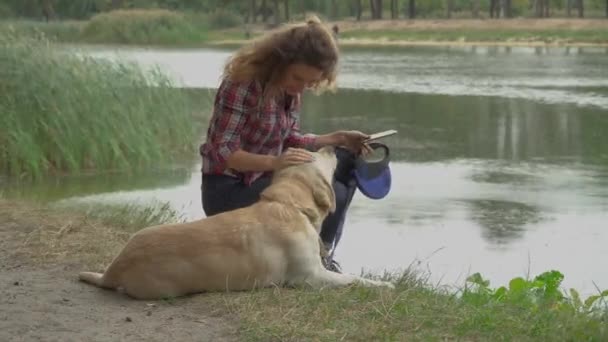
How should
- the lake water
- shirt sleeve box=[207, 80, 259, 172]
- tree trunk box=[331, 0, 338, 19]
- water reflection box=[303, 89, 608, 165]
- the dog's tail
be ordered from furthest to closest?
1. tree trunk box=[331, 0, 338, 19]
2. water reflection box=[303, 89, 608, 165]
3. the lake water
4. shirt sleeve box=[207, 80, 259, 172]
5. the dog's tail

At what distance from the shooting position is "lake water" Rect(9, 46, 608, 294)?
805 cm

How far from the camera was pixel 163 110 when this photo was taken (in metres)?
13.6

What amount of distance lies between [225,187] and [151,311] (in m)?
1.02

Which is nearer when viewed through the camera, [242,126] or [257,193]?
[242,126]

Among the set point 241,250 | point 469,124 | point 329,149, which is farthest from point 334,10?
point 241,250

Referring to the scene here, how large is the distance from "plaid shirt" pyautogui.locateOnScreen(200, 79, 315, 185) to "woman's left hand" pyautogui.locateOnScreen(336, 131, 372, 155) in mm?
278

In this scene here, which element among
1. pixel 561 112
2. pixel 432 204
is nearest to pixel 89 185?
pixel 432 204

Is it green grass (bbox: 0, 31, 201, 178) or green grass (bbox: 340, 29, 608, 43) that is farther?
green grass (bbox: 340, 29, 608, 43)

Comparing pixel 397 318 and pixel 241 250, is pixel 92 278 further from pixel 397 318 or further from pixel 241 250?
pixel 397 318

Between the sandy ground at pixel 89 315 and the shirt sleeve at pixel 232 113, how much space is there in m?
0.81

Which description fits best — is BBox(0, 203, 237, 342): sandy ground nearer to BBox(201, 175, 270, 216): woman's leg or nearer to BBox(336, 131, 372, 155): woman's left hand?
BBox(201, 175, 270, 216): woman's leg

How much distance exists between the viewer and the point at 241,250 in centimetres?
479

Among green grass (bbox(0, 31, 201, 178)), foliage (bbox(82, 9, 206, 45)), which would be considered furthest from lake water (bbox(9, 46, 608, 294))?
foliage (bbox(82, 9, 206, 45))

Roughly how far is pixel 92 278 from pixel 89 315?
555mm
